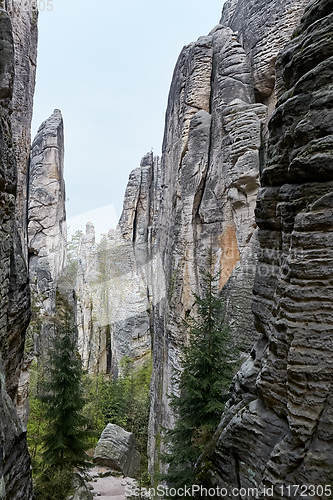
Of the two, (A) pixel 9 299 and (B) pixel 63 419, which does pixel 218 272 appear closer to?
(A) pixel 9 299

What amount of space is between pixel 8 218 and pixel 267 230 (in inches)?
215

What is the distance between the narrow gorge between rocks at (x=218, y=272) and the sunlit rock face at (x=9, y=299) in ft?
0.16

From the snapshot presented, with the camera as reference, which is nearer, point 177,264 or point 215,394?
point 215,394

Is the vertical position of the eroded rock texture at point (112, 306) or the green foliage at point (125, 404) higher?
the eroded rock texture at point (112, 306)

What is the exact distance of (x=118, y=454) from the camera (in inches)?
686

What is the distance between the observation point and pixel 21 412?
41.6ft

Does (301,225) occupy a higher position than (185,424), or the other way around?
(301,225)

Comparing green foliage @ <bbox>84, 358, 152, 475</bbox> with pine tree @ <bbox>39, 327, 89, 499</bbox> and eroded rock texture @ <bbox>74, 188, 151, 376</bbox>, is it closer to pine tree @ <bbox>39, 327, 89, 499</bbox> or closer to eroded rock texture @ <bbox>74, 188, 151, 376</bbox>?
eroded rock texture @ <bbox>74, 188, 151, 376</bbox>

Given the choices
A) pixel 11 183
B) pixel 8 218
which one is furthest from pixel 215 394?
pixel 11 183

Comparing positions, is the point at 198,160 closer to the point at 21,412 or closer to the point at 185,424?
the point at 185,424

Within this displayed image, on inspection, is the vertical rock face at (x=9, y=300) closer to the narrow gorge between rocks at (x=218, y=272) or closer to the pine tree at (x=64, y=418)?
the narrow gorge between rocks at (x=218, y=272)

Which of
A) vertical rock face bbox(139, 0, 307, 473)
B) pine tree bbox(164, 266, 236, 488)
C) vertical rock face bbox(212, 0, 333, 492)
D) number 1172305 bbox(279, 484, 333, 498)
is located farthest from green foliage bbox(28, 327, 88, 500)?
number 1172305 bbox(279, 484, 333, 498)

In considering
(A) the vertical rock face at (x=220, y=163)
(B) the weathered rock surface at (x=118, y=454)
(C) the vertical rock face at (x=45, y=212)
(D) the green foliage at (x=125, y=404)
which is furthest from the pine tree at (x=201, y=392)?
(C) the vertical rock face at (x=45, y=212)

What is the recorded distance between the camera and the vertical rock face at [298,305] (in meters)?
4.06
